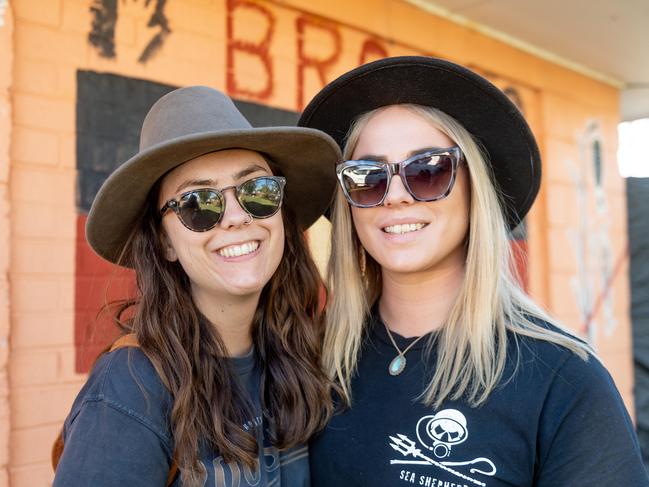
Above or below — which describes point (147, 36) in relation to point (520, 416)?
above

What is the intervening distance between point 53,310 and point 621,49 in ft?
15.5

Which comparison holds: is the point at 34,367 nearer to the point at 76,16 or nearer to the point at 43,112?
the point at 43,112

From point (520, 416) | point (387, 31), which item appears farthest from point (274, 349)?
point (387, 31)

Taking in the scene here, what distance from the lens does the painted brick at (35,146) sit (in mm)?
2783

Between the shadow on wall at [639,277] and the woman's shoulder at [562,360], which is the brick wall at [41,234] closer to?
the woman's shoulder at [562,360]

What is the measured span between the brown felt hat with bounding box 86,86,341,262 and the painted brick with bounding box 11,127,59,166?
1069 mm

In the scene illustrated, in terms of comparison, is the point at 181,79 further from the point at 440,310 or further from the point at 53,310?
the point at 440,310

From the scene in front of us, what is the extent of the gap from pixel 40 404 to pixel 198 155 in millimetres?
1655

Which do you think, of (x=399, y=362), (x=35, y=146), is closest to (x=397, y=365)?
(x=399, y=362)

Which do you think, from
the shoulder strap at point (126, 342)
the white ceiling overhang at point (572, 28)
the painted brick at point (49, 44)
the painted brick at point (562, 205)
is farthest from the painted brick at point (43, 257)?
the painted brick at point (562, 205)

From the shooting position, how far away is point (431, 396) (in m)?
1.69

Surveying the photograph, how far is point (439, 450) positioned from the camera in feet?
5.24

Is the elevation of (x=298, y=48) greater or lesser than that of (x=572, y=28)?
lesser

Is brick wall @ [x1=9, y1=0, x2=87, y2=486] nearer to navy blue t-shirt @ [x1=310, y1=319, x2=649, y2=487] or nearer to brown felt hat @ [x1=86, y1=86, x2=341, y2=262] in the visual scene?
brown felt hat @ [x1=86, y1=86, x2=341, y2=262]
